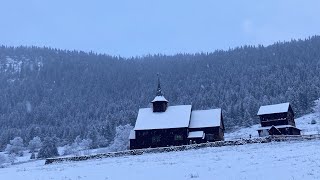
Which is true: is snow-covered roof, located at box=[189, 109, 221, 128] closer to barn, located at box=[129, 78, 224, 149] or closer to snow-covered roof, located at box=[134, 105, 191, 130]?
barn, located at box=[129, 78, 224, 149]

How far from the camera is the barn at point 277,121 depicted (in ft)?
238

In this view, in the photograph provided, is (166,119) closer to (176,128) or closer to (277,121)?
(176,128)

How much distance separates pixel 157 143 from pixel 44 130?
113 metres

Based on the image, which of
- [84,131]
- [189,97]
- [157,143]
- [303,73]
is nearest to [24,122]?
[84,131]

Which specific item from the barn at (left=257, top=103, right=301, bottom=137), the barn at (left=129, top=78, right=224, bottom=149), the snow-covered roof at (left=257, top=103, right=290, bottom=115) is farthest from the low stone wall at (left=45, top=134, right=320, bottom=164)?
the snow-covered roof at (left=257, top=103, right=290, bottom=115)

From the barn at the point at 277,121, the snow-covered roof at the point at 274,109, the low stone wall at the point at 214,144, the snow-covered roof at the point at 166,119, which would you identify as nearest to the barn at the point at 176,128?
the snow-covered roof at the point at 166,119

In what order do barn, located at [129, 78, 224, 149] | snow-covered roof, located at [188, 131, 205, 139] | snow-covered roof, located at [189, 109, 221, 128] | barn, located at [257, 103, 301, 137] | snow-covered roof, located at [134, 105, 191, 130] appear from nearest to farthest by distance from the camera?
1. snow-covered roof, located at [188, 131, 205, 139]
2. barn, located at [129, 78, 224, 149]
3. snow-covered roof, located at [134, 105, 191, 130]
4. snow-covered roof, located at [189, 109, 221, 128]
5. barn, located at [257, 103, 301, 137]

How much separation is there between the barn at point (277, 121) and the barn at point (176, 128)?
10.4m

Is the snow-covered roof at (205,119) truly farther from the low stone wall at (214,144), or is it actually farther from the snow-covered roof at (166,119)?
the low stone wall at (214,144)

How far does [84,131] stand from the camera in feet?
522

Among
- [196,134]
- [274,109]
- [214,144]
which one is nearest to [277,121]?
[274,109]

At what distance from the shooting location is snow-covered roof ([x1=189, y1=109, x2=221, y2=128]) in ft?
216

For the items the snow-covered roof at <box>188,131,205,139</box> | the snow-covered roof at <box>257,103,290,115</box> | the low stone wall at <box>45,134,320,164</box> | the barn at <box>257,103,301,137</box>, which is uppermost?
the snow-covered roof at <box>257,103,290,115</box>

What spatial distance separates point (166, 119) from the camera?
6694cm
